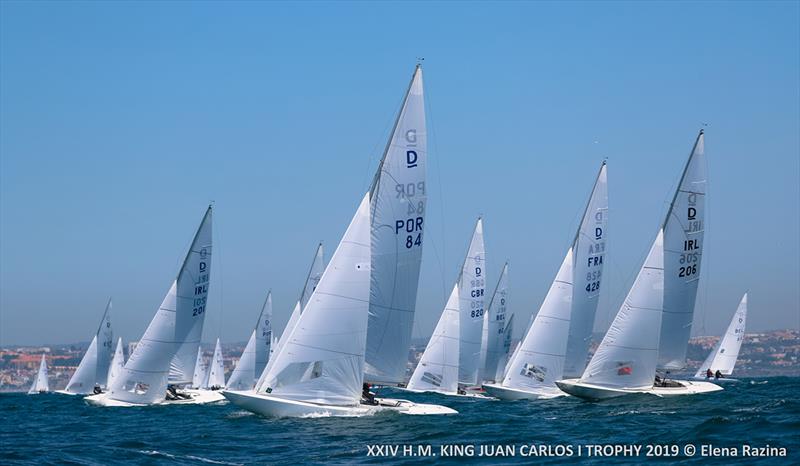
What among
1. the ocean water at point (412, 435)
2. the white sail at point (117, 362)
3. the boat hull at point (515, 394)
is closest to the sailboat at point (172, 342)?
the ocean water at point (412, 435)

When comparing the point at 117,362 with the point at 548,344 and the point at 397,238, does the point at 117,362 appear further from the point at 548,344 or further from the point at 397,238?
the point at 397,238

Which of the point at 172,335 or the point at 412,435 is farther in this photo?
the point at 172,335

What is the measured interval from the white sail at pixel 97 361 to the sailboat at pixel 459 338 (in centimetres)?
2621

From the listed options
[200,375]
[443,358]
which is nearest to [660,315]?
[443,358]

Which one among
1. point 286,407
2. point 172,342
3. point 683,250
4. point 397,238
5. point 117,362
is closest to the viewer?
point 286,407

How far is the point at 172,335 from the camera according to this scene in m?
38.1

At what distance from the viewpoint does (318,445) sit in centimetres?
2058

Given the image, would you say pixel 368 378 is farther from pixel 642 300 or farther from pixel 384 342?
pixel 642 300

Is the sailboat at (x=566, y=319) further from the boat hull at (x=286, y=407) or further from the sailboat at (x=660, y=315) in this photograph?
the boat hull at (x=286, y=407)

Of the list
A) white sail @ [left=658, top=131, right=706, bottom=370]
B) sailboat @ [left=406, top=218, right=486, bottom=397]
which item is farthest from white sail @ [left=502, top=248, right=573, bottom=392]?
sailboat @ [left=406, top=218, right=486, bottom=397]

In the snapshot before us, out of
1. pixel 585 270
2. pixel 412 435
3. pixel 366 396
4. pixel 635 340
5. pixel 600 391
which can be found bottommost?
pixel 412 435

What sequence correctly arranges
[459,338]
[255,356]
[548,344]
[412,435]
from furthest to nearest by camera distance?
1. [255,356]
2. [459,338]
3. [548,344]
4. [412,435]

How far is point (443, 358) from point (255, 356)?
35.5ft

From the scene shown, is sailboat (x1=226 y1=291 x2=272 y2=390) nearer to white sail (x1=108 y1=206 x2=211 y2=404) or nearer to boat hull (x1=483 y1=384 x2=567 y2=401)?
white sail (x1=108 y1=206 x2=211 y2=404)
